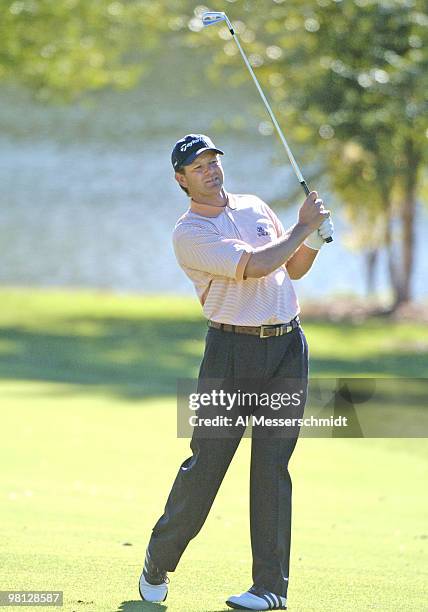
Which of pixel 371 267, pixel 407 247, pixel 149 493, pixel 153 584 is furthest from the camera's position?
pixel 371 267

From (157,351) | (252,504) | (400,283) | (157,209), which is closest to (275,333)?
(252,504)

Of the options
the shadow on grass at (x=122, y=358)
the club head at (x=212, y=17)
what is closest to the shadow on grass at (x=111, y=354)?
the shadow on grass at (x=122, y=358)

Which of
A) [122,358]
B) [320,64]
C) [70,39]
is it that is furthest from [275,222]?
[70,39]

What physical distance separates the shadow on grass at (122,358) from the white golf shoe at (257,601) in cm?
727

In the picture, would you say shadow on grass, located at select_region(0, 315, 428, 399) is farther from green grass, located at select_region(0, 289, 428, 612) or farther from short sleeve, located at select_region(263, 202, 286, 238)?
short sleeve, located at select_region(263, 202, 286, 238)

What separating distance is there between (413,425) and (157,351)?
5315 millimetres

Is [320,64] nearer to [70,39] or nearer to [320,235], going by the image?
[70,39]

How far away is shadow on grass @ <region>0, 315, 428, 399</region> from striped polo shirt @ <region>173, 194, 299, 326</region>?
724 centimetres

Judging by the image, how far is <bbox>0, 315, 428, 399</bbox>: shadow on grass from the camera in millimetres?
12938

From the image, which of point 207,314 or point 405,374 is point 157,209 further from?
point 207,314

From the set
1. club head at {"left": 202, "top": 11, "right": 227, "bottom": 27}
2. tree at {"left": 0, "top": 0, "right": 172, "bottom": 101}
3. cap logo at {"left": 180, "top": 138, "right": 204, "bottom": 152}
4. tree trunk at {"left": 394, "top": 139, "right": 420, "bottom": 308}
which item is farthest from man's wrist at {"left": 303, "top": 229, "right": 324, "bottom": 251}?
tree trunk at {"left": 394, "top": 139, "right": 420, "bottom": 308}

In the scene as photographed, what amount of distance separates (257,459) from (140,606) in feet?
2.09

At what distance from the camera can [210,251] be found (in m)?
4.42

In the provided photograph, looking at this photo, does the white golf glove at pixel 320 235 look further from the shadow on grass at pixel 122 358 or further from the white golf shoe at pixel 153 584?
the shadow on grass at pixel 122 358
